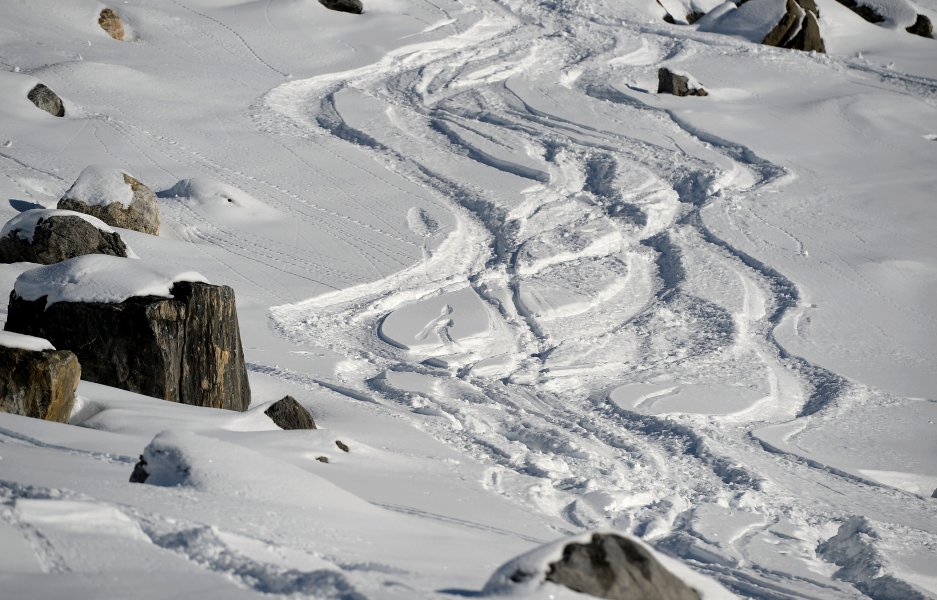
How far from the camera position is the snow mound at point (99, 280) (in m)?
5.86

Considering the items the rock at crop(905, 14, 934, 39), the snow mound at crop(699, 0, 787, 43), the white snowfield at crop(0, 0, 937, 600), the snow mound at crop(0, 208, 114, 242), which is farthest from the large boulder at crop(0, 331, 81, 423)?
the rock at crop(905, 14, 934, 39)

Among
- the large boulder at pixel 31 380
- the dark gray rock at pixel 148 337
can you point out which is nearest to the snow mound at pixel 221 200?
the dark gray rock at pixel 148 337

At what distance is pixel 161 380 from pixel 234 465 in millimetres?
2440

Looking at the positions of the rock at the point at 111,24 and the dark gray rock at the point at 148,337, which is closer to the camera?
the dark gray rock at the point at 148,337

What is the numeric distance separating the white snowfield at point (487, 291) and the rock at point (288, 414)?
1.26 feet

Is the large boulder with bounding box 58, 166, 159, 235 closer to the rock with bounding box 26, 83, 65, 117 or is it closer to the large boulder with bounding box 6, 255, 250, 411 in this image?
the large boulder with bounding box 6, 255, 250, 411

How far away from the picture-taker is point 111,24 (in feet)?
50.7

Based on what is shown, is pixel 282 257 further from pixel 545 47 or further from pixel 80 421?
pixel 545 47

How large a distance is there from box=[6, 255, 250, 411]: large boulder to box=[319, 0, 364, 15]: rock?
12395 mm

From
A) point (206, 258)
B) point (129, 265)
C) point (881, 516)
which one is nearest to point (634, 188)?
point (206, 258)

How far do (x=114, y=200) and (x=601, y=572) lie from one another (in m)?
7.55

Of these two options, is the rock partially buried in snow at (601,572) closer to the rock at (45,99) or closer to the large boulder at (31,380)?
the large boulder at (31,380)

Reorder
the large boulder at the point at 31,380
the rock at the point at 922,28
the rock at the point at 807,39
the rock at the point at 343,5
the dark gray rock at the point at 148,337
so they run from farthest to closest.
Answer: the rock at the point at 922,28 < the rock at the point at 343,5 < the rock at the point at 807,39 < the dark gray rock at the point at 148,337 < the large boulder at the point at 31,380

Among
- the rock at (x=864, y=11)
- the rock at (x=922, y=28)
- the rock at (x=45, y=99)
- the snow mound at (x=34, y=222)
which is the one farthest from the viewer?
the rock at (x=864, y=11)
